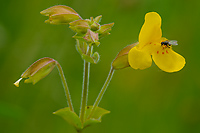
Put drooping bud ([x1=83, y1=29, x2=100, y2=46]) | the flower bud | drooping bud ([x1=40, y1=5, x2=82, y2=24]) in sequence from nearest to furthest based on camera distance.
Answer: drooping bud ([x1=83, y1=29, x2=100, y2=46])
the flower bud
drooping bud ([x1=40, y1=5, x2=82, y2=24])

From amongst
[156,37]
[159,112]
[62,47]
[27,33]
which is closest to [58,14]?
[156,37]

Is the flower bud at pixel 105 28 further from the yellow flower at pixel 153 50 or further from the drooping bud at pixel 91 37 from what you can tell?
the yellow flower at pixel 153 50

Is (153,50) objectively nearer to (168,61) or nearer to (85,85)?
(168,61)

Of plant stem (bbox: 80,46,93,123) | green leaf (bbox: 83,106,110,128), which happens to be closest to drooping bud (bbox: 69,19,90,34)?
plant stem (bbox: 80,46,93,123)

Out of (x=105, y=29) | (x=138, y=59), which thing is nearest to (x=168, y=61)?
(x=138, y=59)

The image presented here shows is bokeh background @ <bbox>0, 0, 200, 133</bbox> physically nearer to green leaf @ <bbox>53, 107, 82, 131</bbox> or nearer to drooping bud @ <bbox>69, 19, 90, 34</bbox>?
green leaf @ <bbox>53, 107, 82, 131</bbox>
